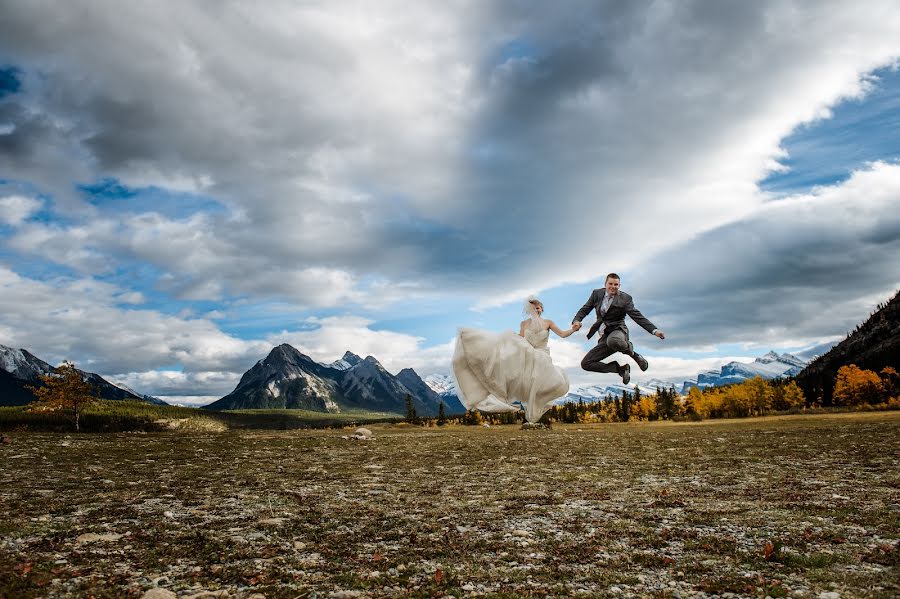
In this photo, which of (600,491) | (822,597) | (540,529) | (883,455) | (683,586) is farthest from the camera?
(883,455)

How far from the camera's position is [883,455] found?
19.9 metres

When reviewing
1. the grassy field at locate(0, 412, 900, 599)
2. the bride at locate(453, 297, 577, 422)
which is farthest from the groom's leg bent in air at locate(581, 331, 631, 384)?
the grassy field at locate(0, 412, 900, 599)

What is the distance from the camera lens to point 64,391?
63906 millimetres

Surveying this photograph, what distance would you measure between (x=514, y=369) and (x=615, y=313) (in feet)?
12.0

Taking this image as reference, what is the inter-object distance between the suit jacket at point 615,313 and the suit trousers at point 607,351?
20 centimetres

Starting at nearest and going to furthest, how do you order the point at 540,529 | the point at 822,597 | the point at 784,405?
1. the point at 822,597
2. the point at 540,529
3. the point at 784,405

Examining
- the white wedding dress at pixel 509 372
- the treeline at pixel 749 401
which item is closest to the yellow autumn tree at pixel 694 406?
the treeline at pixel 749 401

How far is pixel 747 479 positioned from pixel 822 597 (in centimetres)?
1030

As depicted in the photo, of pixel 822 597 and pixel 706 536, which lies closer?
pixel 822 597

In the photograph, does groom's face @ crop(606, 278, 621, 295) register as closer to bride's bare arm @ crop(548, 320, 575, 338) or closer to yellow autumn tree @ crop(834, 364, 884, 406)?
bride's bare arm @ crop(548, 320, 575, 338)

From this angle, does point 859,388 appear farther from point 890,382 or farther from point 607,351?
point 607,351

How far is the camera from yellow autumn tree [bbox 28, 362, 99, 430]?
6369 cm

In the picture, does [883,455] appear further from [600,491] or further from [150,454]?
[150,454]

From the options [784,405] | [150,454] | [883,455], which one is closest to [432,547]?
[883,455]
